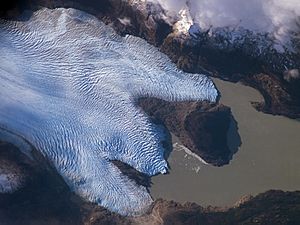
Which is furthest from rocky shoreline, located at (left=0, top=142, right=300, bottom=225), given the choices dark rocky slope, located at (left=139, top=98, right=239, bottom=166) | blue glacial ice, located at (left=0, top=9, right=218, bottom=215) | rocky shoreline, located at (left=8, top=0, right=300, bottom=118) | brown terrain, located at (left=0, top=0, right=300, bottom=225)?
rocky shoreline, located at (left=8, top=0, right=300, bottom=118)

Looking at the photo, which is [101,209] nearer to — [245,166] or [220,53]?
[245,166]

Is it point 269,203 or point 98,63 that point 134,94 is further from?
point 269,203

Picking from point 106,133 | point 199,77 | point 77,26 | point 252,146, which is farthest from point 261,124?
point 77,26

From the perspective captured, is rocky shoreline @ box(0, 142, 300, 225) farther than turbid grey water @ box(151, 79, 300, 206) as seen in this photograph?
No

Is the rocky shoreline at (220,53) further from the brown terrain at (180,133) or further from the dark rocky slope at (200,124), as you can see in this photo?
the dark rocky slope at (200,124)

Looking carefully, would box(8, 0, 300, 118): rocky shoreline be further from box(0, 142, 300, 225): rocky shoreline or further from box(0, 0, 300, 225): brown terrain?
box(0, 142, 300, 225): rocky shoreline
